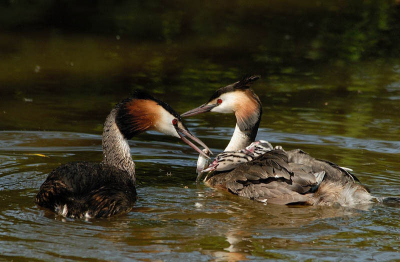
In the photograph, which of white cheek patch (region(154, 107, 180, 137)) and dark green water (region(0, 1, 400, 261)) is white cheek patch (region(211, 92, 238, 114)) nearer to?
dark green water (region(0, 1, 400, 261))

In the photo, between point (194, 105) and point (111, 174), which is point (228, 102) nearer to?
point (194, 105)

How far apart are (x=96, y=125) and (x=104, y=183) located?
11.3 ft

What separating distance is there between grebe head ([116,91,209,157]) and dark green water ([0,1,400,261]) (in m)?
0.67

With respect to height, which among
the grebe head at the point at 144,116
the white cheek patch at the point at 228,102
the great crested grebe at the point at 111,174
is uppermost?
the white cheek patch at the point at 228,102

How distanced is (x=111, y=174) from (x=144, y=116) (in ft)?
2.63

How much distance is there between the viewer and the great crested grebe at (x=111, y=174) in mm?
6320

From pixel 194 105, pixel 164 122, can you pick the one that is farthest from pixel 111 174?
pixel 194 105

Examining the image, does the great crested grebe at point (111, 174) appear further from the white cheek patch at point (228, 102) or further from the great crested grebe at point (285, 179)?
the white cheek patch at point (228, 102)

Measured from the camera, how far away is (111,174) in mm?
6914

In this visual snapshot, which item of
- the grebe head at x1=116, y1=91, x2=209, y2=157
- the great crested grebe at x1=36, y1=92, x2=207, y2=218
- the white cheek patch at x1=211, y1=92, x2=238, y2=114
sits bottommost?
the great crested grebe at x1=36, y1=92, x2=207, y2=218

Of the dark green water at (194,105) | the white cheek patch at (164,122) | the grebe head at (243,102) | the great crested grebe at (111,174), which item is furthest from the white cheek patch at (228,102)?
the white cheek patch at (164,122)

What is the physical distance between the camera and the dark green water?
5891mm

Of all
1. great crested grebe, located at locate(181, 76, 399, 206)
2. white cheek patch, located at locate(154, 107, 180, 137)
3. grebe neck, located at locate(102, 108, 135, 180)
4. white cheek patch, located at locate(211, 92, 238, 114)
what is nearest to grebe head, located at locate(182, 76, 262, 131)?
white cheek patch, located at locate(211, 92, 238, 114)

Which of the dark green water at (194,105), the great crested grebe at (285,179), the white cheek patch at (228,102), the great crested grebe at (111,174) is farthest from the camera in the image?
the white cheek patch at (228,102)
